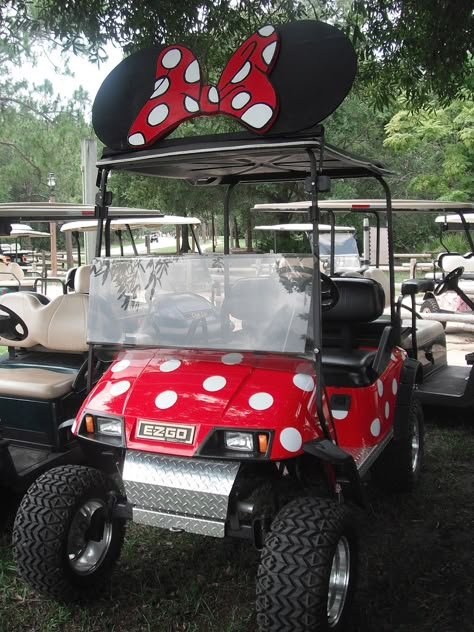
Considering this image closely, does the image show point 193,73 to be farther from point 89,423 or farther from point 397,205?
point 397,205

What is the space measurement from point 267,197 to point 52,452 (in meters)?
17.7

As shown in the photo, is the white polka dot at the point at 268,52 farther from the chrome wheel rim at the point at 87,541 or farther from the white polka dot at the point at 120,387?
the chrome wheel rim at the point at 87,541

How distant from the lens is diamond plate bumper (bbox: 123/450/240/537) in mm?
2348

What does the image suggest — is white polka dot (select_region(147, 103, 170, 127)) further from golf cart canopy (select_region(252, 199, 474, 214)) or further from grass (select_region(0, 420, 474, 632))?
golf cart canopy (select_region(252, 199, 474, 214))

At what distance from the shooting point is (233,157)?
2.77 metres

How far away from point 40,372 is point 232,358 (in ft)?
5.95

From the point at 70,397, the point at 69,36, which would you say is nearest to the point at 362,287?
the point at 70,397

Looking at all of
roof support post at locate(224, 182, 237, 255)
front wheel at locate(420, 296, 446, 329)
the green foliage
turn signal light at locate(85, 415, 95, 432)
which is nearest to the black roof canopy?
roof support post at locate(224, 182, 237, 255)

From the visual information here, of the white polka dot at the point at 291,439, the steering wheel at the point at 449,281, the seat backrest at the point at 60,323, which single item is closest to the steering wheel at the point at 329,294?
the white polka dot at the point at 291,439

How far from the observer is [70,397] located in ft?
12.4

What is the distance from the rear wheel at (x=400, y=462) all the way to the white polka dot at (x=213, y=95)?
80.7 inches

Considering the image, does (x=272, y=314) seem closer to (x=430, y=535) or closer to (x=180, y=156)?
(x=180, y=156)

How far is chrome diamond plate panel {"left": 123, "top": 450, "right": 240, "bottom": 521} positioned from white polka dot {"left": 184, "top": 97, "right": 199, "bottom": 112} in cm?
137

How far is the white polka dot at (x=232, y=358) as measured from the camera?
273cm
